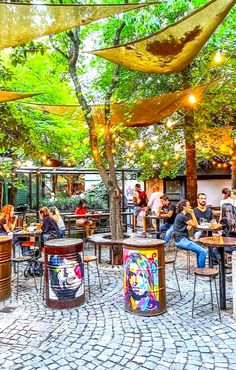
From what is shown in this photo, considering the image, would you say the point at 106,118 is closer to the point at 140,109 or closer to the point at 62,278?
the point at 140,109

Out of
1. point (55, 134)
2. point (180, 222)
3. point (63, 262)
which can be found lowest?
point (63, 262)

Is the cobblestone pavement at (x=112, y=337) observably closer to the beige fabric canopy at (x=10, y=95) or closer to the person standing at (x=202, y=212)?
the person standing at (x=202, y=212)

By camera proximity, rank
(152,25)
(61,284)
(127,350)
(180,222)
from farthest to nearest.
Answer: (152,25) → (180,222) → (61,284) → (127,350)

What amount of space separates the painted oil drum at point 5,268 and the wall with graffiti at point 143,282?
2.27m

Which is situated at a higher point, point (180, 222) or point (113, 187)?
point (113, 187)

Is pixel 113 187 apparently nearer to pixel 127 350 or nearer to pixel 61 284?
pixel 61 284

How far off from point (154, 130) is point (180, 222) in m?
6.56

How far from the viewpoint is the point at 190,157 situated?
36.1ft

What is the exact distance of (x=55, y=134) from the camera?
14.1 meters

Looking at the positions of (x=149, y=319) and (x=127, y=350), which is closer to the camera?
(x=127, y=350)

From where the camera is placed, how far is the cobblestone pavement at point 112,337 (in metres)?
3.52

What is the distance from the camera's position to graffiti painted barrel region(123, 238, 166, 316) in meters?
4.73

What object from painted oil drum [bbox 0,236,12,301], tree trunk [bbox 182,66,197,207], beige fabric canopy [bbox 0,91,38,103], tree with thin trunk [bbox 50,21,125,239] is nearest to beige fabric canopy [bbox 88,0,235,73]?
beige fabric canopy [bbox 0,91,38,103]

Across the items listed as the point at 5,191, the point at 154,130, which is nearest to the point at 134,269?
the point at 154,130
